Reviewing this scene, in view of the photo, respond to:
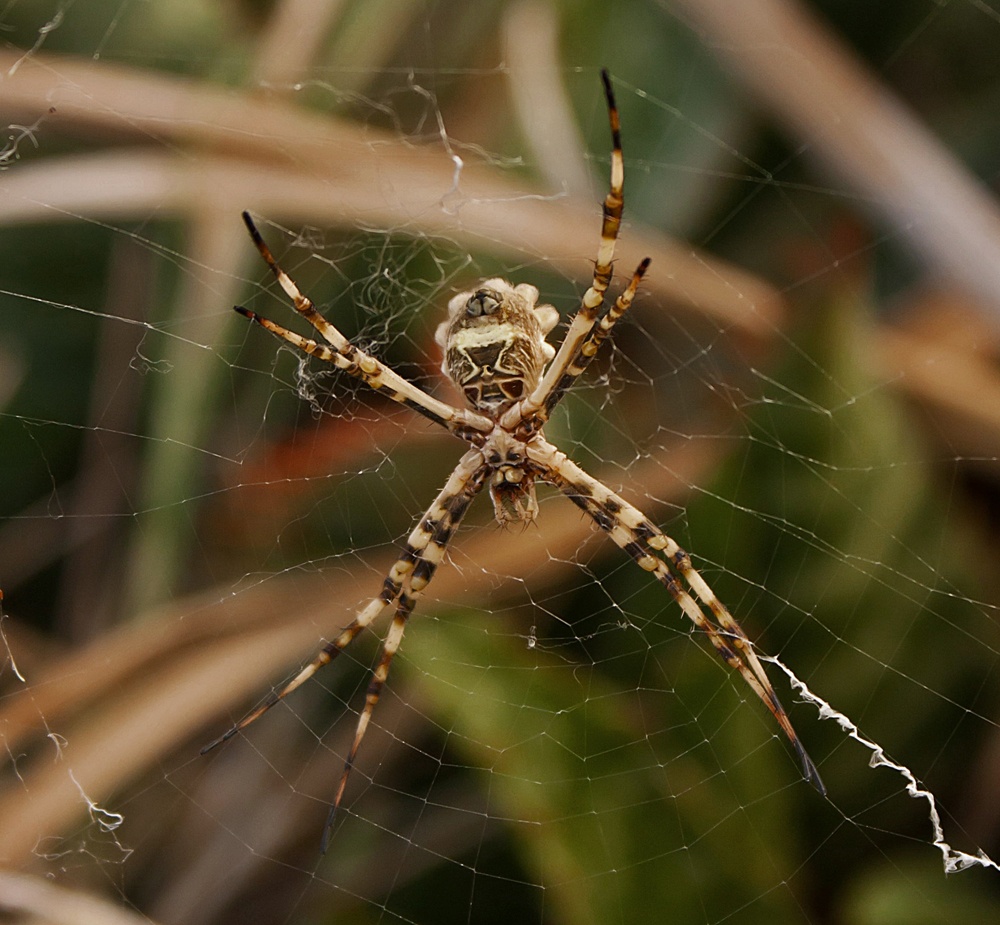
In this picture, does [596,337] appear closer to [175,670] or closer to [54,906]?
[175,670]

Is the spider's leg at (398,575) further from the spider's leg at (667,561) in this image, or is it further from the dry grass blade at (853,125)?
the dry grass blade at (853,125)

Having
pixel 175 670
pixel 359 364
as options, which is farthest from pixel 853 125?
pixel 175 670

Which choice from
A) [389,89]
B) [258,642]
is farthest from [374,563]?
[389,89]

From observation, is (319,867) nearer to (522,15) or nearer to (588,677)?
(588,677)

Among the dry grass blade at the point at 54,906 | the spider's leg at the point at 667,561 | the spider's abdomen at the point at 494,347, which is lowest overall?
the dry grass blade at the point at 54,906

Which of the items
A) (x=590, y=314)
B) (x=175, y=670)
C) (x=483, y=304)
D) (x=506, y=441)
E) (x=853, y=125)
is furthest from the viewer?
(x=853, y=125)

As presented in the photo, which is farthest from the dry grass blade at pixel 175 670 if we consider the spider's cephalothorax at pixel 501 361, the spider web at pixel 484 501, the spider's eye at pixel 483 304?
the spider's eye at pixel 483 304
